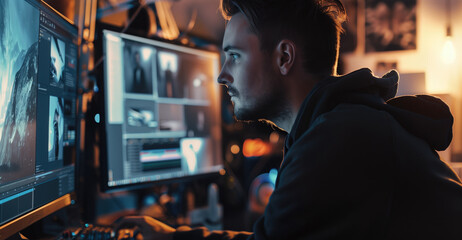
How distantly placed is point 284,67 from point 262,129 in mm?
907

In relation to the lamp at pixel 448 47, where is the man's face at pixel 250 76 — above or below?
below

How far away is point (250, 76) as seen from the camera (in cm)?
91

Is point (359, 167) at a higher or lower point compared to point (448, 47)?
lower

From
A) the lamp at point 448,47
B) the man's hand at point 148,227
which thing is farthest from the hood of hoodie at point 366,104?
the lamp at point 448,47

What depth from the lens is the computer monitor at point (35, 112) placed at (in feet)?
2.16

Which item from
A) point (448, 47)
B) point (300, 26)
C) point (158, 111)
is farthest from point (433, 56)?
point (158, 111)

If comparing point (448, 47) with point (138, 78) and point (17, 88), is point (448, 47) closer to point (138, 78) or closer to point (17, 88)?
point (138, 78)

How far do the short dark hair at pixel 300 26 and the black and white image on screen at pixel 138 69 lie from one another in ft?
1.37

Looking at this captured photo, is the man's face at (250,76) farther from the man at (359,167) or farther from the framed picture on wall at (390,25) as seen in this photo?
the framed picture on wall at (390,25)

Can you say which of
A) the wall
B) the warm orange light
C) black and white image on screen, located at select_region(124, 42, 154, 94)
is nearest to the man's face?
black and white image on screen, located at select_region(124, 42, 154, 94)

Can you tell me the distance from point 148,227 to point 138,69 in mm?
522

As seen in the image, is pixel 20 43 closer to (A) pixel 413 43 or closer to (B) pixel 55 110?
(B) pixel 55 110

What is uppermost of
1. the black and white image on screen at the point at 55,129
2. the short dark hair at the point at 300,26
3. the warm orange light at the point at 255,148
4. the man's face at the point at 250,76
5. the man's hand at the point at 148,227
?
the short dark hair at the point at 300,26

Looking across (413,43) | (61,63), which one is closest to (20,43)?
(61,63)
